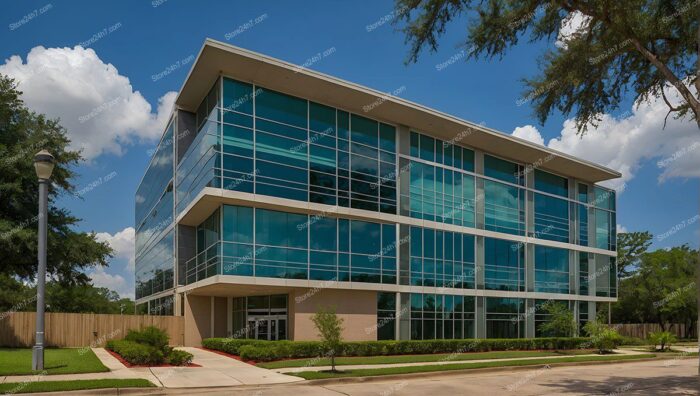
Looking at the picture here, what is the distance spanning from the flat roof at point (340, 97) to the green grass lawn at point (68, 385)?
50.0 feet

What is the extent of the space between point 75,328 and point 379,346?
53.3ft

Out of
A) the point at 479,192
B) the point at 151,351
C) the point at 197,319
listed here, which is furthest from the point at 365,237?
the point at 151,351

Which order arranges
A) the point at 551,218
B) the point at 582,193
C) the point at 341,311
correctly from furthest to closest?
1. the point at 582,193
2. the point at 551,218
3. the point at 341,311

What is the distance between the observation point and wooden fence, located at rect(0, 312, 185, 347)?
95.6 feet

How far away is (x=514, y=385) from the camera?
17750 millimetres

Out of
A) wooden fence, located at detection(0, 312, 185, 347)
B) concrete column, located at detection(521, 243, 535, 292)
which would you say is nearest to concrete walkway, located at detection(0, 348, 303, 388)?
wooden fence, located at detection(0, 312, 185, 347)

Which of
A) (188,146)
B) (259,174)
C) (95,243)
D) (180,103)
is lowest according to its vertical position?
(95,243)

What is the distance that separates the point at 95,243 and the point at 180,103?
28.6 ft

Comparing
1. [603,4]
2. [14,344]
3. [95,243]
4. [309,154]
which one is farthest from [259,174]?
[603,4]

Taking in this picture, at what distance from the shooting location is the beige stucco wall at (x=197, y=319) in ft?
107

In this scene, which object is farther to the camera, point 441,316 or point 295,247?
point 441,316

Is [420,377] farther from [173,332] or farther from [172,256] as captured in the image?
[172,256]

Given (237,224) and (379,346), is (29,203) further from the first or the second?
(379,346)

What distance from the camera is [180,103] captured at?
108ft
